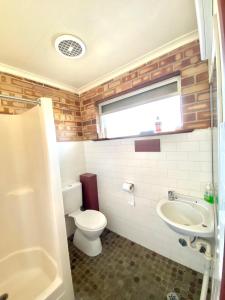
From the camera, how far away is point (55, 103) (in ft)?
6.72

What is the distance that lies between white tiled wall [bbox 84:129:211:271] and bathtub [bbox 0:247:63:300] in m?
1.01

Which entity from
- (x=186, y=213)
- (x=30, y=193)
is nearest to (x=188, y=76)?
(x=186, y=213)

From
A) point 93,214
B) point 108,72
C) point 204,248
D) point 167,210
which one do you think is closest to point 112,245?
point 93,214

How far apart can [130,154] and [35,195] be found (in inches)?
46.5

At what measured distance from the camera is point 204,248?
121 cm

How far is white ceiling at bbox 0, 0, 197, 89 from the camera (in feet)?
3.30

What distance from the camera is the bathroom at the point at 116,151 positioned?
1.12 metres

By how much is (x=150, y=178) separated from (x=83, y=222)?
100cm

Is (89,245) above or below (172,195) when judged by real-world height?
below

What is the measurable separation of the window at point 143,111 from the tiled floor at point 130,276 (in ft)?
4.97

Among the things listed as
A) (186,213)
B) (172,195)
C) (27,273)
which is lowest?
(27,273)

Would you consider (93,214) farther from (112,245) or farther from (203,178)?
(203,178)

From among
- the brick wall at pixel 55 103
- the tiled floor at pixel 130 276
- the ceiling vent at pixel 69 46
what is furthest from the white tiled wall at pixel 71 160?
the ceiling vent at pixel 69 46

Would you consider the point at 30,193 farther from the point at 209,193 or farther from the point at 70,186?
the point at 209,193
